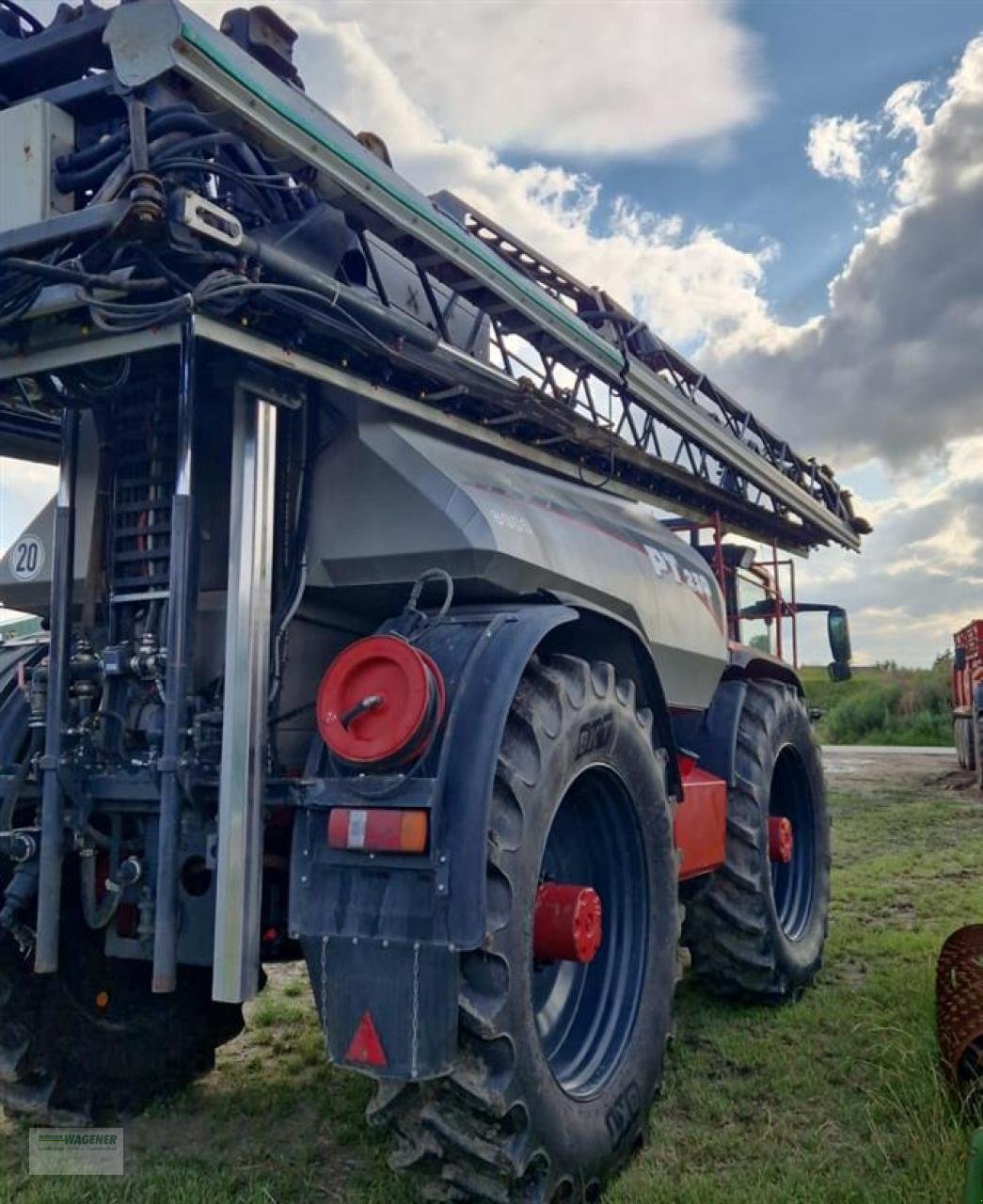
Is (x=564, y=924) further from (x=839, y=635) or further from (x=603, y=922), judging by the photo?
(x=839, y=635)

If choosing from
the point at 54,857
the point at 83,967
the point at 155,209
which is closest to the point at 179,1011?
the point at 83,967

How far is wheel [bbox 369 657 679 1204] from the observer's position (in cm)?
276

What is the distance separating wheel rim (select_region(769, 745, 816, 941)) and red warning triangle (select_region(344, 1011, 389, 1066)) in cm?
364

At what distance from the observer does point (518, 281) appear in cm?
412

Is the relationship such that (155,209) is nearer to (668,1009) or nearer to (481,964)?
(481,964)

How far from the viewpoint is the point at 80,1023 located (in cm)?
379

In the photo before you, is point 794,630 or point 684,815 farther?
point 794,630

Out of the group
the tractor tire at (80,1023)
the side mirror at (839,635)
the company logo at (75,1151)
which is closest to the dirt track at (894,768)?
the side mirror at (839,635)

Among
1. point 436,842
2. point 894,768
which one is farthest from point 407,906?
point 894,768

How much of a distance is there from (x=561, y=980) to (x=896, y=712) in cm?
2339

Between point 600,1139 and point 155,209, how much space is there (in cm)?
280

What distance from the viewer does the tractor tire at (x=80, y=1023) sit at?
3617 millimetres

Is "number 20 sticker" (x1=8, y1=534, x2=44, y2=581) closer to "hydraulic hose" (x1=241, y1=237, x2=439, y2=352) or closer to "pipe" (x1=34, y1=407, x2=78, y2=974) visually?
"pipe" (x1=34, y1=407, x2=78, y2=974)

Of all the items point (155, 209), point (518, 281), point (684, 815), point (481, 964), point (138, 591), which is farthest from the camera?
point (684, 815)
